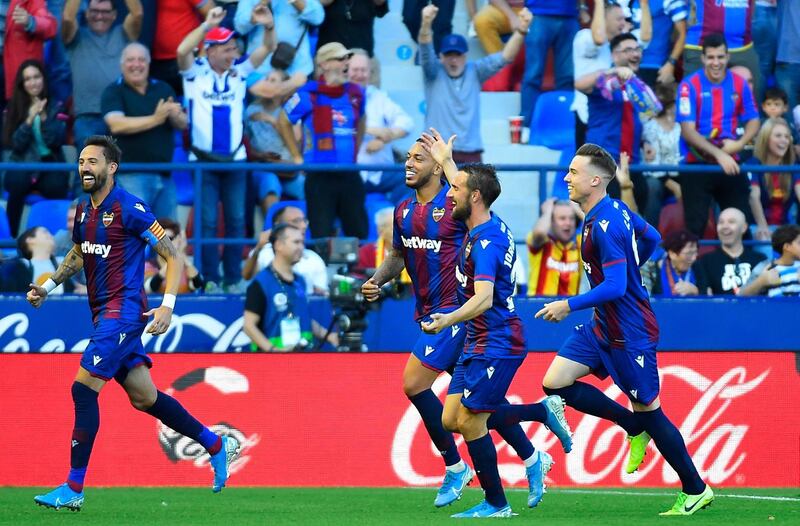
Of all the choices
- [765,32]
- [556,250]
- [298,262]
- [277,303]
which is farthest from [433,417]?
[765,32]

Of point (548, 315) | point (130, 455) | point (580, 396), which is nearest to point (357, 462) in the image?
point (130, 455)

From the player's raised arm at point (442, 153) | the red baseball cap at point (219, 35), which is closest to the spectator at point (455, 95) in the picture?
the red baseball cap at point (219, 35)

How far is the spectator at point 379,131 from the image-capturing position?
556 inches

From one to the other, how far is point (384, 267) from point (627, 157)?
4.28 metres

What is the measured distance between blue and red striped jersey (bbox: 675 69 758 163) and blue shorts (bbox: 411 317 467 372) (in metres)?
5.25

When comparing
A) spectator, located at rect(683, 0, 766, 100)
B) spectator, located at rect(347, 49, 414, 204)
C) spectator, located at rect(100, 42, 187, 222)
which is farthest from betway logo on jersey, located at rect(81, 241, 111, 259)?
spectator, located at rect(683, 0, 766, 100)

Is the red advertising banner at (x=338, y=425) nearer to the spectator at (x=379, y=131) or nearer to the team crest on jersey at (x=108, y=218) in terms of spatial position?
the team crest on jersey at (x=108, y=218)

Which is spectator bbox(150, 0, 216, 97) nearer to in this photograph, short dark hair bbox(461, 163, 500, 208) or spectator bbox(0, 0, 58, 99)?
spectator bbox(0, 0, 58, 99)

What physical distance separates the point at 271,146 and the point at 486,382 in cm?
610

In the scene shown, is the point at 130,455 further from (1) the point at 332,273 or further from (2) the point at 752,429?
(2) the point at 752,429

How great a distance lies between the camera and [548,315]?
780cm

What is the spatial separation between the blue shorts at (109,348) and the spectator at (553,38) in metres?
7.18

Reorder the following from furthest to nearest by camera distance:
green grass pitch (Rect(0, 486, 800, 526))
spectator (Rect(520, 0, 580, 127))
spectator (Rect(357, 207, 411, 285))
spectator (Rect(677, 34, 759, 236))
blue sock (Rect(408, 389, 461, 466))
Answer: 1. spectator (Rect(520, 0, 580, 127))
2. spectator (Rect(677, 34, 759, 236))
3. spectator (Rect(357, 207, 411, 285))
4. blue sock (Rect(408, 389, 461, 466))
5. green grass pitch (Rect(0, 486, 800, 526))

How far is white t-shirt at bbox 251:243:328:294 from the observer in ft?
41.3
